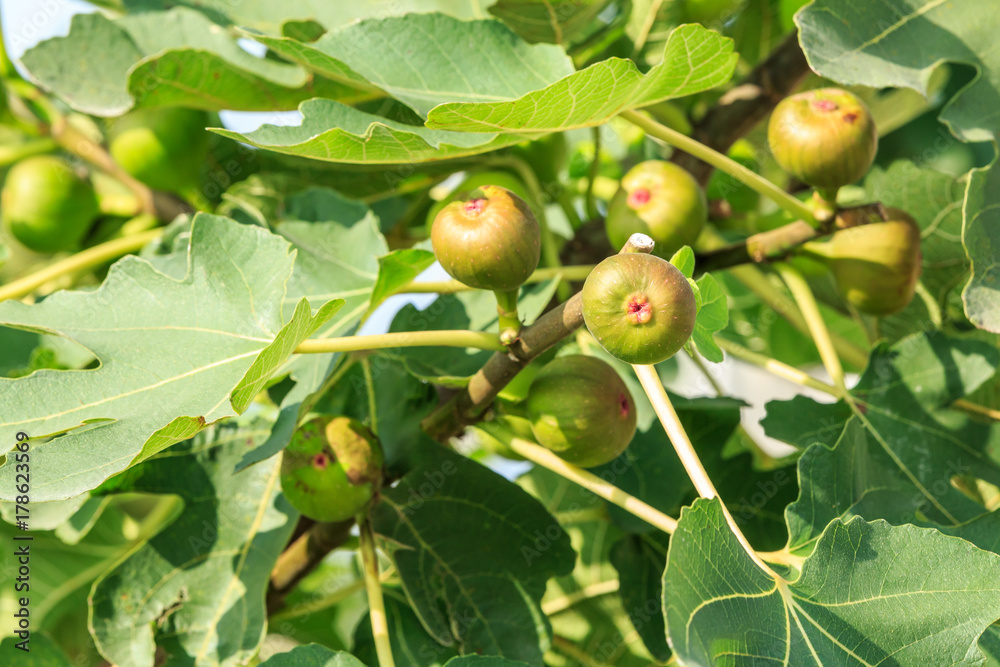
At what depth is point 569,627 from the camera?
1.64 meters

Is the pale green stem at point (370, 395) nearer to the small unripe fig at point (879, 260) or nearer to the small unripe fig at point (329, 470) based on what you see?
the small unripe fig at point (329, 470)

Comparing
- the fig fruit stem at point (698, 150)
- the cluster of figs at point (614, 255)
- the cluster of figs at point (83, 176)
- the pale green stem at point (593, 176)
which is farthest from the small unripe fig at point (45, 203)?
the fig fruit stem at point (698, 150)

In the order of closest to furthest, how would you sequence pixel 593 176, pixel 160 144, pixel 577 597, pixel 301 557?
pixel 301 557
pixel 593 176
pixel 160 144
pixel 577 597

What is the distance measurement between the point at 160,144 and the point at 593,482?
1.02 m

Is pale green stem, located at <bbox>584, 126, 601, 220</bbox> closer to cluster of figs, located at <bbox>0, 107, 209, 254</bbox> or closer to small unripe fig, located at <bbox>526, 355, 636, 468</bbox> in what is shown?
small unripe fig, located at <bbox>526, 355, 636, 468</bbox>

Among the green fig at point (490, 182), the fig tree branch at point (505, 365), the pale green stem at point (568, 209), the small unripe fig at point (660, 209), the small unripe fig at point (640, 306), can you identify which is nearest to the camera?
the small unripe fig at point (640, 306)

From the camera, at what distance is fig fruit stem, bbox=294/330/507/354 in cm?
94

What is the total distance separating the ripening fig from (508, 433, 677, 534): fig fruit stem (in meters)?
0.43

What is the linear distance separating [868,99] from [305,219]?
4.06 ft

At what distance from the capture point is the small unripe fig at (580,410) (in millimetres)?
1018

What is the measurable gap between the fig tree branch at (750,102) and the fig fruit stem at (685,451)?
633 millimetres

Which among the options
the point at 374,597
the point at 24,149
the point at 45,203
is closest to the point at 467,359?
the point at 374,597

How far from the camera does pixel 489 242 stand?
90cm

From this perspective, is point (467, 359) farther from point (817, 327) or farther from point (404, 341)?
point (817, 327)
